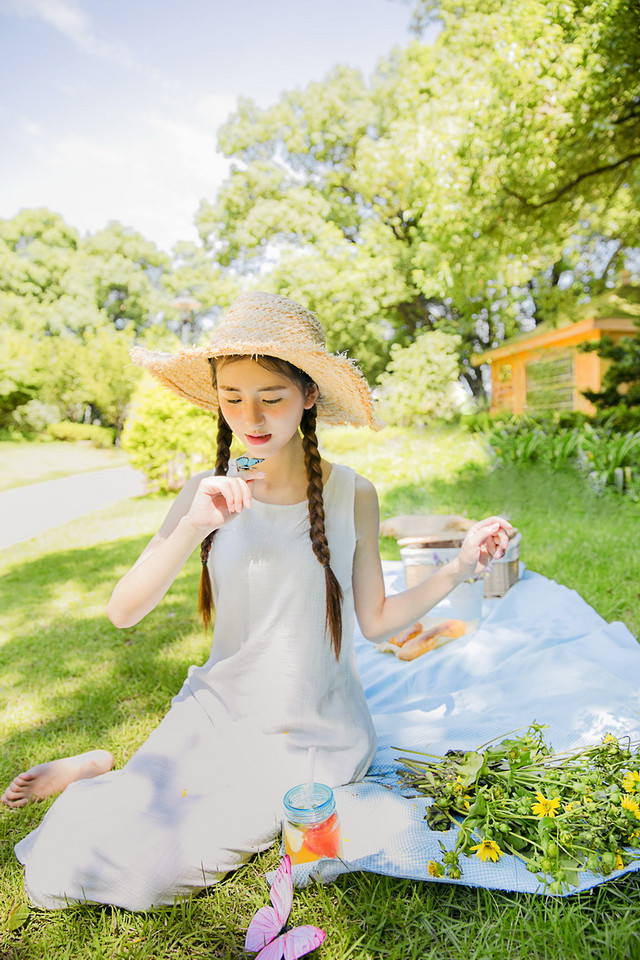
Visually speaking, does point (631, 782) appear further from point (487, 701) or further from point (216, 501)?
point (216, 501)

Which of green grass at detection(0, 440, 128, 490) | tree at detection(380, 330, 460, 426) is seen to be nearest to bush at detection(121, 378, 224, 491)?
green grass at detection(0, 440, 128, 490)

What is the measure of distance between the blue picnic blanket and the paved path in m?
5.72

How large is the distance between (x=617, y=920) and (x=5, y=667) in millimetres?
3332

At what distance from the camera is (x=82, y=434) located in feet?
80.4

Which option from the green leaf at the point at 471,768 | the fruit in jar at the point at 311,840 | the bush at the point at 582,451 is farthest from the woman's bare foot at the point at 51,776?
the bush at the point at 582,451

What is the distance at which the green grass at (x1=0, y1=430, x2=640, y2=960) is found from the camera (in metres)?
1.61

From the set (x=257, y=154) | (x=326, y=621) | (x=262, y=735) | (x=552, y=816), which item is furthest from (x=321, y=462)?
(x=257, y=154)

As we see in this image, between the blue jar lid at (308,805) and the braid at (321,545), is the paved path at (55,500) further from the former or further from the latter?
the blue jar lid at (308,805)

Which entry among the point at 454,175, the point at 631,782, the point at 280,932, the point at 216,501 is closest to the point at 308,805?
the point at 280,932

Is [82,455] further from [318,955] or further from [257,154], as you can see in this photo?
[318,955]

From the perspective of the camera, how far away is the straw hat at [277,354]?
6.21 feet

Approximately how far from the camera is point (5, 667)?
374 centimetres

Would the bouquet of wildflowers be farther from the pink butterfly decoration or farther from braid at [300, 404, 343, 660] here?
braid at [300, 404, 343, 660]

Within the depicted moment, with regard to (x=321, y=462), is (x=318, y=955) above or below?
below
